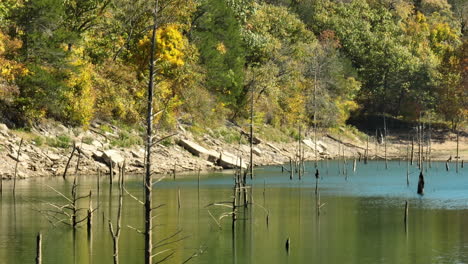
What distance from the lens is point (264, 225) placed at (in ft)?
177

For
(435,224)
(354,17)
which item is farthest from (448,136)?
(435,224)

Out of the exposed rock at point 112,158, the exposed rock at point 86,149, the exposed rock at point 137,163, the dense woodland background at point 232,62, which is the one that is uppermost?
the dense woodland background at point 232,62

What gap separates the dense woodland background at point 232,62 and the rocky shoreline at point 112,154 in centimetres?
266

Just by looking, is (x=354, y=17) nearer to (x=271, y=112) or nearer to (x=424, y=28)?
(x=424, y=28)

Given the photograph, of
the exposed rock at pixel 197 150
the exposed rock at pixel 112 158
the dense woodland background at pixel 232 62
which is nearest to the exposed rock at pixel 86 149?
the exposed rock at pixel 112 158

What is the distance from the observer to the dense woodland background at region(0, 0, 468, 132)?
81.8 m

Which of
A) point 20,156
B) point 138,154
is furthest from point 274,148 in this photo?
point 20,156

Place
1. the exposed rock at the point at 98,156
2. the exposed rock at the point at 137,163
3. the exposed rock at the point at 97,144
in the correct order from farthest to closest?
the exposed rock at the point at 137,163 → the exposed rock at the point at 97,144 → the exposed rock at the point at 98,156

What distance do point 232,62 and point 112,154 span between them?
3245cm

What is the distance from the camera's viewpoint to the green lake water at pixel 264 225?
44.5m

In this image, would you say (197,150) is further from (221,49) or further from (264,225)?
(264,225)

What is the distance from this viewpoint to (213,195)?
224 ft

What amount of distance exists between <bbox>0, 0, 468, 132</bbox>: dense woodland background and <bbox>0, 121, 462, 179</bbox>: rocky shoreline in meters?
2.66

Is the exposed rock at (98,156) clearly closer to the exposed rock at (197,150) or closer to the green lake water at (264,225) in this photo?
the green lake water at (264,225)
